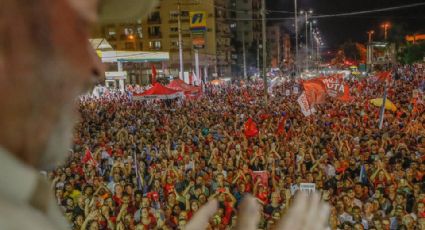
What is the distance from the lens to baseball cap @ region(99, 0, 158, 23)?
876 mm

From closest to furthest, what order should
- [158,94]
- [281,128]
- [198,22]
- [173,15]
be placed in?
[281,128] → [158,94] → [198,22] → [173,15]

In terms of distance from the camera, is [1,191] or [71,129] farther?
[71,129]

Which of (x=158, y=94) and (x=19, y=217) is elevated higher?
(x=19, y=217)

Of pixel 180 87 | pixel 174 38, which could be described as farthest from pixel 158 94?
pixel 174 38

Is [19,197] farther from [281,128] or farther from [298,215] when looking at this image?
[281,128]

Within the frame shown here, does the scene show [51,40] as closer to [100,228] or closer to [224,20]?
[100,228]

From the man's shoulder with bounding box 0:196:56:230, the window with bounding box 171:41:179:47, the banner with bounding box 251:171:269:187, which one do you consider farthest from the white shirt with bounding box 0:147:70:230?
the window with bounding box 171:41:179:47

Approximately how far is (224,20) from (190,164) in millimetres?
73425

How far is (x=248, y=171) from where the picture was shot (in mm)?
9812

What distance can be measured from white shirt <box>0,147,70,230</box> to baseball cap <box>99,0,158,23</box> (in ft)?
1.08

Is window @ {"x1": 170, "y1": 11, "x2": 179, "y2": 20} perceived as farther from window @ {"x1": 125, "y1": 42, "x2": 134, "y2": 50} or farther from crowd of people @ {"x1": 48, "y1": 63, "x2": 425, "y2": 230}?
crowd of people @ {"x1": 48, "y1": 63, "x2": 425, "y2": 230}

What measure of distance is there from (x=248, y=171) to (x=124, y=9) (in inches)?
356

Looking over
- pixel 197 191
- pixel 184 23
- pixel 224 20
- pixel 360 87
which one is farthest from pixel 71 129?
pixel 224 20

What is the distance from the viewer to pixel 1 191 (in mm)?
578
